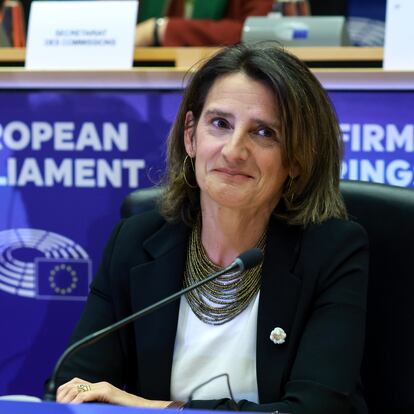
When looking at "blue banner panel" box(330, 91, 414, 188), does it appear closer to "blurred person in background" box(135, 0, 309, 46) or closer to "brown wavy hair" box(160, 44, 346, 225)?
"brown wavy hair" box(160, 44, 346, 225)

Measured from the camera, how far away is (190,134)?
2.15 metres

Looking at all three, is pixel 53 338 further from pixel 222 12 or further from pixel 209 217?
pixel 222 12

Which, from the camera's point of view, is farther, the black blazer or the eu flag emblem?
the eu flag emblem

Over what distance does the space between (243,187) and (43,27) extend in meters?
1.34

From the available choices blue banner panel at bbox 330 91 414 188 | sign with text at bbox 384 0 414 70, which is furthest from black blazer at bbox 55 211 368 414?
sign with text at bbox 384 0 414 70

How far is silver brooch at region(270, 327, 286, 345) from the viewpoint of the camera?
1.95 m

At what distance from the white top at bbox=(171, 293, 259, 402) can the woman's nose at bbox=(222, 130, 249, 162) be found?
33 cm

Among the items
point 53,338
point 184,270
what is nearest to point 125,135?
point 53,338

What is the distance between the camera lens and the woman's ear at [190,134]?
7.03 feet

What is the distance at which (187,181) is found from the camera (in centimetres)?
221

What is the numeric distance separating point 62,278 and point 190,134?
3.50 ft

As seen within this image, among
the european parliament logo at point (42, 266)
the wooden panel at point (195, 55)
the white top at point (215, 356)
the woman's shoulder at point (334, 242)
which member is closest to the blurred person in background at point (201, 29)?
the wooden panel at point (195, 55)

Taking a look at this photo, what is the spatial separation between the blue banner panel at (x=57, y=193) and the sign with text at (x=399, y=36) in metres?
0.70

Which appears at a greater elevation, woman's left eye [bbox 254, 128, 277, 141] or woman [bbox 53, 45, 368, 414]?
woman's left eye [bbox 254, 128, 277, 141]
